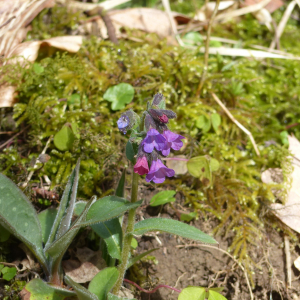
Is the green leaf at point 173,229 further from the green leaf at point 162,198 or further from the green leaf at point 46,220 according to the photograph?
the green leaf at point 46,220

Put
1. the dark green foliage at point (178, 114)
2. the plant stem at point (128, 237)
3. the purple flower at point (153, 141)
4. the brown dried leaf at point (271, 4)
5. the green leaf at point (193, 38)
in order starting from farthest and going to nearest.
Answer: the brown dried leaf at point (271, 4)
the green leaf at point (193, 38)
the dark green foliage at point (178, 114)
the plant stem at point (128, 237)
the purple flower at point (153, 141)

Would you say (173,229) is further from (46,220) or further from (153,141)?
(46,220)

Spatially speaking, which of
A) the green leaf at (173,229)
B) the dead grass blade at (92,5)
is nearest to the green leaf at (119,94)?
the green leaf at (173,229)

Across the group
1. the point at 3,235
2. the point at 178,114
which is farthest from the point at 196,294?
the point at 178,114

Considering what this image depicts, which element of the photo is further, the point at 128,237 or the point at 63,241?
the point at 128,237

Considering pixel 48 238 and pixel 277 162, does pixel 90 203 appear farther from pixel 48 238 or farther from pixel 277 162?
pixel 277 162
